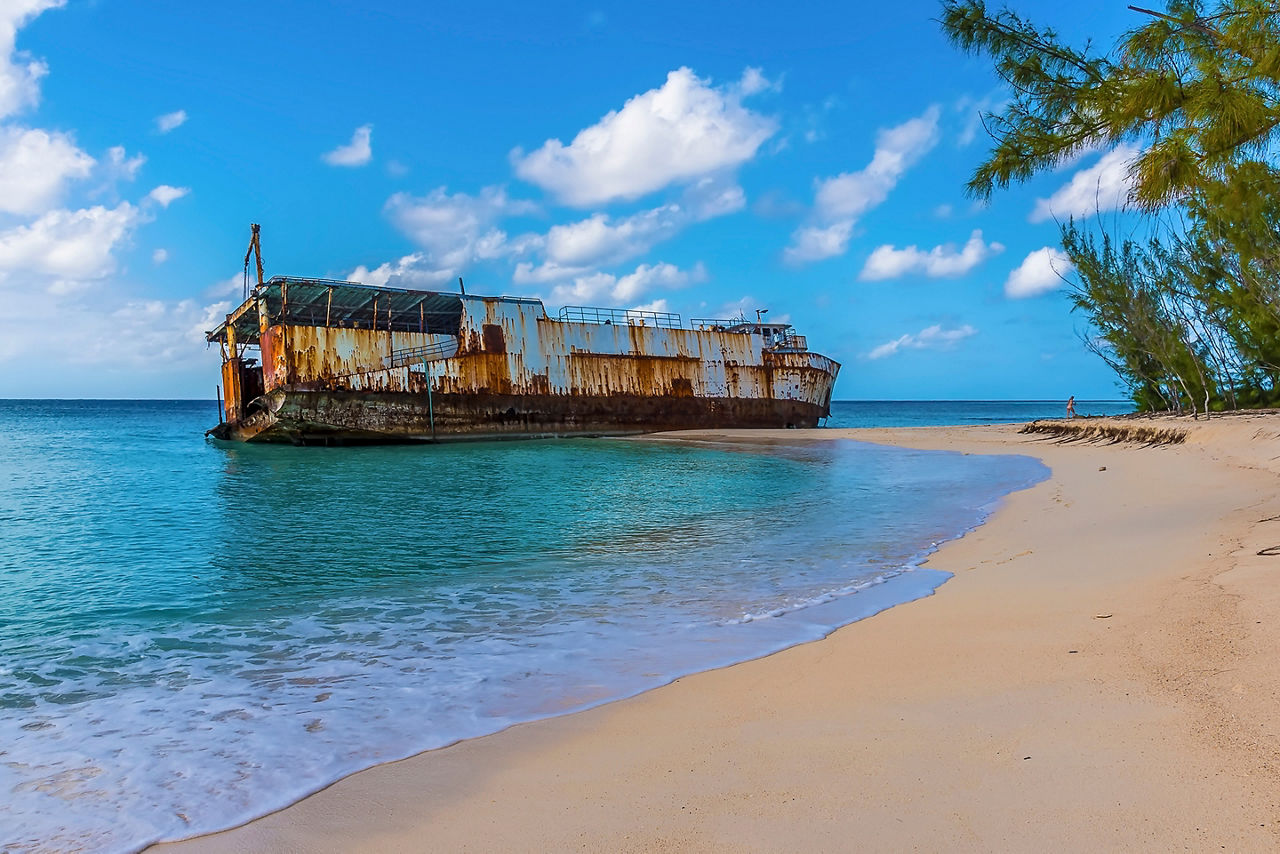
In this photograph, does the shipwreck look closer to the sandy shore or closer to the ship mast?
the ship mast

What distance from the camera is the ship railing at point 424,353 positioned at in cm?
2652

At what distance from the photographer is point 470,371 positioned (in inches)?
1087

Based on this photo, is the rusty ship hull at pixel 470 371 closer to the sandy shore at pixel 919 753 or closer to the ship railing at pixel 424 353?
the ship railing at pixel 424 353

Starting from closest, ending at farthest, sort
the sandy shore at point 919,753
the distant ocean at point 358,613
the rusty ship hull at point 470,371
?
the sandy shore at point 919,753
the distant ocean at point 358,613
the rusty ship hull at point 470,371

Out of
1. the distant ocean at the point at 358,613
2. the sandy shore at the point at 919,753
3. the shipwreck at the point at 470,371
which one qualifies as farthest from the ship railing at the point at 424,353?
the sandy shore at the point at 919,753

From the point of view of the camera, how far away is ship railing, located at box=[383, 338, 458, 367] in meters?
26.5

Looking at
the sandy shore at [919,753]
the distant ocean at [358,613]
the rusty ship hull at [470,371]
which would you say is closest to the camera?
the sandy shore at [919,753]

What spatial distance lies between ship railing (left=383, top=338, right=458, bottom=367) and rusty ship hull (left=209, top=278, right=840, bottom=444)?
5 cm

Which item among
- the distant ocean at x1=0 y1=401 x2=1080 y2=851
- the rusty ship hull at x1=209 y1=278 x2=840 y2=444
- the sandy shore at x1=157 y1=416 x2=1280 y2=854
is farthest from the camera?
the rusty ship hull at x1=209 y1=278 x2=840 y2=444

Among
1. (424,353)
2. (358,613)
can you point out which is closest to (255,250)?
(424,353)

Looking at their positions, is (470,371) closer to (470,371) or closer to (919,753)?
(470,371)

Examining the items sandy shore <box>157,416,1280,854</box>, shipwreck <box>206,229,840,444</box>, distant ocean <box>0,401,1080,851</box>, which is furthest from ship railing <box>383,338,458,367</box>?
sandy shore <box>157,416,1280,854</box>

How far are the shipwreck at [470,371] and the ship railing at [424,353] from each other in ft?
0.14

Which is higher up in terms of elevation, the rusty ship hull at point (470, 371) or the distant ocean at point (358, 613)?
the rusty ship hull at point (470, 371)
